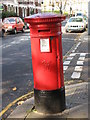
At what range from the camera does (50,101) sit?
17.1 feet

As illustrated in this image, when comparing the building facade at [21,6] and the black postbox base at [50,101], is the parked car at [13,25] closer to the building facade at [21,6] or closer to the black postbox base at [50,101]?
the building facade at [21,6]

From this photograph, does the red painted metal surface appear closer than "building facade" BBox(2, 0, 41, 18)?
Yes

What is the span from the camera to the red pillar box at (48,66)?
16.9 feet

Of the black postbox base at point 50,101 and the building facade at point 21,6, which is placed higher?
the building facade at point 21,6

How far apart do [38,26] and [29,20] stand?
182 millimetres

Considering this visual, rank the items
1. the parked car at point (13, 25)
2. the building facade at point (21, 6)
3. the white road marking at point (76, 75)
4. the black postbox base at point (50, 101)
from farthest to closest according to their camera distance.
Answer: the building facade at point (21, 6), the parked car at point (13, 25), the white road marking at point (76, 75), the black postbox base at point (50, 101)

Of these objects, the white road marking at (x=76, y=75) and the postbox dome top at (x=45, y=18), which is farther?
the white road marking at (x=76, y=75)

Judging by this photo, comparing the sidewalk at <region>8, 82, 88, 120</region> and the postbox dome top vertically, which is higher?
the postbox dome top

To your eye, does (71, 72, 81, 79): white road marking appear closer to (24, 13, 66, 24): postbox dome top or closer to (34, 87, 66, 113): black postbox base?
(34, 87, 66, 113): black postbox base

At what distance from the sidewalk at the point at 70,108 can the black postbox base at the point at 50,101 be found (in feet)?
0.31

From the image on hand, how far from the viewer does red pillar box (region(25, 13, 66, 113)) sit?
514 cm

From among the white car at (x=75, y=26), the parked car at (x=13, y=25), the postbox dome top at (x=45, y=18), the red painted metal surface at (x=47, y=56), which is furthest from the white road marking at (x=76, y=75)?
the parked car at (x=13, y=25)

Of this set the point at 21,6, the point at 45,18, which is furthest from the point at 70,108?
the point at 21,6

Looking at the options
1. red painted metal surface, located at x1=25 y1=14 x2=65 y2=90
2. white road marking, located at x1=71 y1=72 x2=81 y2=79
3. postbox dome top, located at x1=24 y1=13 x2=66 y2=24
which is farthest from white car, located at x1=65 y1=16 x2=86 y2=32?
postbox dome top, located at x1=24 y1=13 x2=66 y2=24
